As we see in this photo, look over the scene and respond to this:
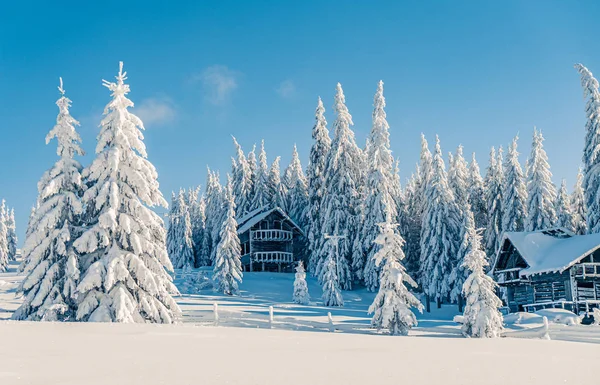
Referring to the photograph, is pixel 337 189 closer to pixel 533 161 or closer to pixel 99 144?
pixel 533 161

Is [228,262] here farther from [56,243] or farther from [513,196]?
[56,243]

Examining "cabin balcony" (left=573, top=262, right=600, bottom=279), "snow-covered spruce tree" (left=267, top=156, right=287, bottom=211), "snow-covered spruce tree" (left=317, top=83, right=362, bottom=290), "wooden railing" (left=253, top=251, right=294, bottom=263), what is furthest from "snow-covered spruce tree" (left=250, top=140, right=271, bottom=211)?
"cabin balcony" (left=573, top=262, right=600, bottom=279)

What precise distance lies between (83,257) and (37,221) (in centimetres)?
288

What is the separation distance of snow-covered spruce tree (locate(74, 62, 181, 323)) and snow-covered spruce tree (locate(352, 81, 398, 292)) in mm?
32604

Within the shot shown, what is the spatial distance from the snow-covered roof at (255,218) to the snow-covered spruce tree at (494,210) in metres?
23.7

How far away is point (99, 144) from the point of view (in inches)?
919

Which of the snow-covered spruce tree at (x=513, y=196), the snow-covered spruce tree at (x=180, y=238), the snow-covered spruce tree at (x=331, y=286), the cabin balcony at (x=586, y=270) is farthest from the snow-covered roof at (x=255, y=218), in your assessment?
the cabin balcony at (x=586, y=270)

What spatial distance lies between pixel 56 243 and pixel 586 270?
34.8m

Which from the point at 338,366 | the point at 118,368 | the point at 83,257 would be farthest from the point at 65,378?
the point at 83,257

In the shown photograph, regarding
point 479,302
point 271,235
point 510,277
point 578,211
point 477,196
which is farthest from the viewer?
point 271,235

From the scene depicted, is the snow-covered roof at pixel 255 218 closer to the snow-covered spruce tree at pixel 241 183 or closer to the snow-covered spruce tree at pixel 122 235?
the snow-covered spruce tree at pixel 241 183

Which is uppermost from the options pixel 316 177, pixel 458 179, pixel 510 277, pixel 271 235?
pixel 316 177

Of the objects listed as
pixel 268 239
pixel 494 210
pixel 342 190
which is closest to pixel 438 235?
pixel 494 210

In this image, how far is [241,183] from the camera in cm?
7844
